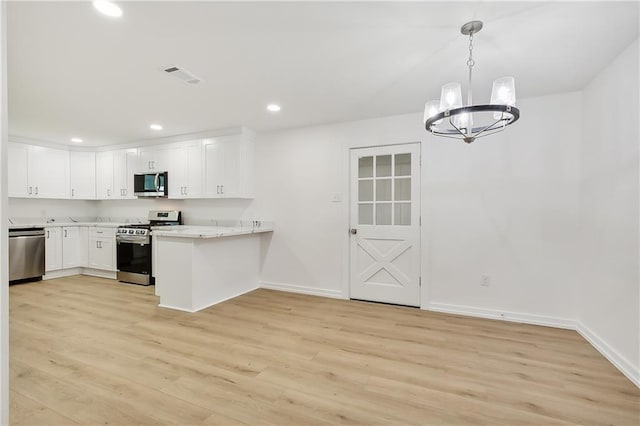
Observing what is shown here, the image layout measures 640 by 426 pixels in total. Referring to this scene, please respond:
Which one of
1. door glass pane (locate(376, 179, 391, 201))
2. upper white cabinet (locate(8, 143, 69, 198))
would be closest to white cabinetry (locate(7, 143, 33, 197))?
upper white cabinet (locate(8, 143, 69, 198))

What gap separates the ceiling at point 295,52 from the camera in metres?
1.80

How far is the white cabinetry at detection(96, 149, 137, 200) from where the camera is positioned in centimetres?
530

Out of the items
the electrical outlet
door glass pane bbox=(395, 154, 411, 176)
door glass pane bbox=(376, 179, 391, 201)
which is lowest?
the electrical outlet

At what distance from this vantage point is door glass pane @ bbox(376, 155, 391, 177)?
3809mm

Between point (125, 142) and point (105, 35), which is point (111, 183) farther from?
point (105, 35)

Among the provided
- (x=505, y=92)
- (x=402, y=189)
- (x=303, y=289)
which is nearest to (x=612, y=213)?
(x=505, y=92)

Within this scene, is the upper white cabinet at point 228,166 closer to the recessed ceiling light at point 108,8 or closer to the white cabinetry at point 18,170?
the recessed ceiling light at point 108,8

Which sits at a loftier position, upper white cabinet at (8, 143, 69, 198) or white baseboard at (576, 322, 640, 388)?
upper white cabinet at (8, 143, 69, 198)

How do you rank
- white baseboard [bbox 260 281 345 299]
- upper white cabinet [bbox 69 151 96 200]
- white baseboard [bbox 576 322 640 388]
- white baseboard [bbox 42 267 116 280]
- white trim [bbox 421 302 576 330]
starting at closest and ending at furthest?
white baseboard [bbox 576 322 640 388]
white trim [bbox 421 302 576 330]
white baseboard [bbox 260 281 345 299]
white baseboard [bbox 42 267 116 280]
upper white cabinet [bbox 69 151 96 200]

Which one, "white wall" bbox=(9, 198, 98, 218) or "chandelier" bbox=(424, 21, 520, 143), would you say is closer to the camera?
"chandelier" bbox=(424, 21, 520, 143)

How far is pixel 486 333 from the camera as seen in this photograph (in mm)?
2863

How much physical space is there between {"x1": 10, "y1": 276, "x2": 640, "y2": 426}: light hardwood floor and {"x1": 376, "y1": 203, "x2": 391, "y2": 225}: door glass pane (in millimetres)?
1142

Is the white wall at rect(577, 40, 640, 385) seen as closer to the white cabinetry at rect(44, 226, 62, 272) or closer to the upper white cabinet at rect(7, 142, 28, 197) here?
the white cabinetry at rect(44, 226, 62, 272)

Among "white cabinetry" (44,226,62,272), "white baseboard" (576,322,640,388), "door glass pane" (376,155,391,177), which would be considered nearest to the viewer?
"white baseboard" (576,322,640,388)
